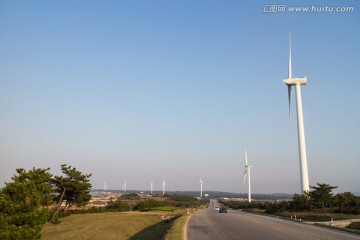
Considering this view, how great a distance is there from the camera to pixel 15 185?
22422 millimetres

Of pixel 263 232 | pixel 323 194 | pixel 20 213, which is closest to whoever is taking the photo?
pixel 20 213

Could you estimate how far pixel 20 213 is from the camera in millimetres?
21719

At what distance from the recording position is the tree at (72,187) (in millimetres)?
54469

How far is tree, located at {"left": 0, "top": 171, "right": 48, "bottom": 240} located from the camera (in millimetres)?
20453

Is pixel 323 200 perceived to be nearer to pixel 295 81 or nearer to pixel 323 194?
pixel 323 194

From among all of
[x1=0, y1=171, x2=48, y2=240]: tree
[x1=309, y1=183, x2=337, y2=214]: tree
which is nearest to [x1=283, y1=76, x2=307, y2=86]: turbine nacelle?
[x1=309, y1=183, x2=337, y2=214]: tree

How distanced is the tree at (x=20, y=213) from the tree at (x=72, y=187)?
31848 mm

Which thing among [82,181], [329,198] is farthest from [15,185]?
[329,198]

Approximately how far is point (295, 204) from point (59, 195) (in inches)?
1740

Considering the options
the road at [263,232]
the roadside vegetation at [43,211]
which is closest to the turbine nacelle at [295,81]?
the roadside vegetation at [43,211]

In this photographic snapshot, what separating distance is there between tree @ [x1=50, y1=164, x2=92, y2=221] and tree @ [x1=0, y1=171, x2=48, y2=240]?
31848 millimetres

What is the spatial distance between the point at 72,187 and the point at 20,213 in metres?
35.1

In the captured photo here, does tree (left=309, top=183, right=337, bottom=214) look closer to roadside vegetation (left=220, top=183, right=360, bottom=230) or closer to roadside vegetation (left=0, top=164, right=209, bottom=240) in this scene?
roadside vegetation (left=220, top=183, right=360, bottom=230)

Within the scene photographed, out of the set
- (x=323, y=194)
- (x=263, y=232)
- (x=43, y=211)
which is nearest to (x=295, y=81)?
(x=323, y=194)
